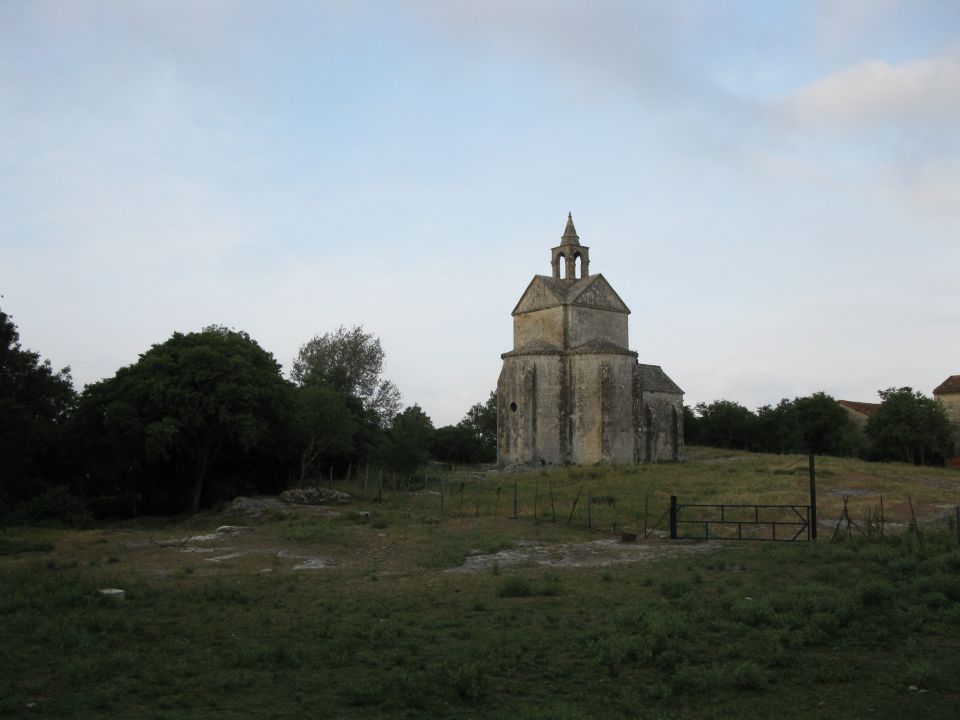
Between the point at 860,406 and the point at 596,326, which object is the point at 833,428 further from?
the point at 596,326

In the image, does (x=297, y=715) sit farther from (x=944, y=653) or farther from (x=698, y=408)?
(x=698, y=408)

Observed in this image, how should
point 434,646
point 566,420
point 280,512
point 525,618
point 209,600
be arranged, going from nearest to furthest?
point 434,646, point 525,618, point 209,600, point 280,512, point 566,420

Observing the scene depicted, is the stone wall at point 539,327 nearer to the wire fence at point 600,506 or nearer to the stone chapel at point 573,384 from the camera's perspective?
the stone chapel at point 573,384

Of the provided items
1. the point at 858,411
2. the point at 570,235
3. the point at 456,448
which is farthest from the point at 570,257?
the point at 858,411

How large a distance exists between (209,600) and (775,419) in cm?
7173

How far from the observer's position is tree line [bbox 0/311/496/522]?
30359 mm

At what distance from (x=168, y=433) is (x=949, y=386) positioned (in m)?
69.0

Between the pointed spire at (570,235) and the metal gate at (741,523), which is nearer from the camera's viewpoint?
the metal gate at (741,523)

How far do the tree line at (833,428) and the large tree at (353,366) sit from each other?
33925 millimetres

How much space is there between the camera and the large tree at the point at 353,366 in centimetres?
6181

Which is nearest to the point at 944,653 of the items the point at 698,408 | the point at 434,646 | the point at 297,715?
the point at 434,646

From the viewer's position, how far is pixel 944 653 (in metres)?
10.5

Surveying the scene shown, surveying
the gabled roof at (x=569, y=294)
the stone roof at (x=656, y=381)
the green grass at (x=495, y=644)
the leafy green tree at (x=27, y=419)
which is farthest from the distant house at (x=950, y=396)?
the leafy green tree at (x=27, y=419)

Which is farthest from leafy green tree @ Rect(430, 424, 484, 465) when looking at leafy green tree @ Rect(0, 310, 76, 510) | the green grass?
the green grass
